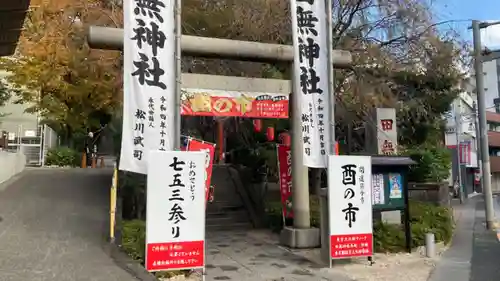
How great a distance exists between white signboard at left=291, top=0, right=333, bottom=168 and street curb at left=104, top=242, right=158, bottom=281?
3.81 metres

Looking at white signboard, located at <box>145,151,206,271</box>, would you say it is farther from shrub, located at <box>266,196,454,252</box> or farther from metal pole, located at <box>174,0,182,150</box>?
shrub, located at <box>266,196,454,252</box>

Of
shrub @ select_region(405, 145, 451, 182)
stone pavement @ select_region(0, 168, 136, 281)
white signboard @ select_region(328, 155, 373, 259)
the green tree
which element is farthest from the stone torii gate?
the green tree

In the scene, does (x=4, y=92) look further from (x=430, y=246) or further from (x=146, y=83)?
(x=430, y=246)

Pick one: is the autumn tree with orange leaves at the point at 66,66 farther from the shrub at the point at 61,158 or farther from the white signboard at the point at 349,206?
the white signboard at the point at 349,206

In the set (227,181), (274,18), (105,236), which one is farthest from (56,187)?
(274,18)

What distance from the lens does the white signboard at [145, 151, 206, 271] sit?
7.34m

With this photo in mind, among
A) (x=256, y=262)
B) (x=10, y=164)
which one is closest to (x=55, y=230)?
(x=256, y=262)

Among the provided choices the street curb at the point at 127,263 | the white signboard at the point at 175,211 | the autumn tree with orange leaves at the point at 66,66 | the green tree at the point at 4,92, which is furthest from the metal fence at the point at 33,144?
the white signboard at the point at 175,211

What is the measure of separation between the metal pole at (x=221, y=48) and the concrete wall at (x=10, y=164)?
390 inches

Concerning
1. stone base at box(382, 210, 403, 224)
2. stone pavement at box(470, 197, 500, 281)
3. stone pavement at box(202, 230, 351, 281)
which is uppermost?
stone base at box(382, 210, 403, 224)

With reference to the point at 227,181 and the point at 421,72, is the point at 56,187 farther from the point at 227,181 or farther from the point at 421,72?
the point at 421,72

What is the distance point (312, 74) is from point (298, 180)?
9.71 ft

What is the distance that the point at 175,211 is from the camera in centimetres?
751

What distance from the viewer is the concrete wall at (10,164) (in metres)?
17.7
